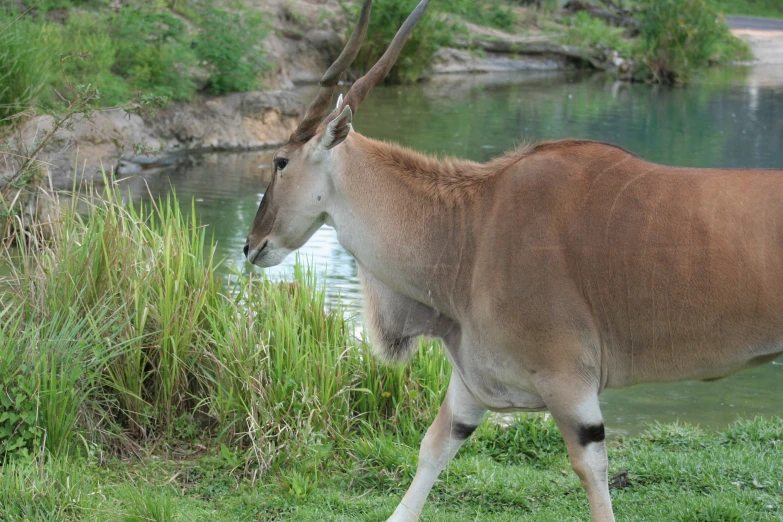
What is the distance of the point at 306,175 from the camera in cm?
394

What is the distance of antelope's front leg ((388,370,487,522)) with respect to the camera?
3.99 meters

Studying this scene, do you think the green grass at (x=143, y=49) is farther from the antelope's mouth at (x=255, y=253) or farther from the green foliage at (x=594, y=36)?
the green foliage at (x=594, y=36)

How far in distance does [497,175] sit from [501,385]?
0.80m

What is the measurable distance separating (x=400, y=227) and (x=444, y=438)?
0.89m

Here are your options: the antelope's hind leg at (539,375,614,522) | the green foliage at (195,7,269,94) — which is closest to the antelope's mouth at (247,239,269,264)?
the antelope's hind leg at (539,375,614,522)

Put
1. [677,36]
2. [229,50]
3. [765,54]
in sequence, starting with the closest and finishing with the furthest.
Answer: [229,50], [677,36], [765,54]

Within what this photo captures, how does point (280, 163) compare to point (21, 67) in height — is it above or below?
above

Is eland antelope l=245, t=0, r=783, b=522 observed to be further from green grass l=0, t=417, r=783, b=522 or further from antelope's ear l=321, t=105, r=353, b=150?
green grass l=0, t=417, r=783, b=522

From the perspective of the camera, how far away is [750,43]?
3091 cm

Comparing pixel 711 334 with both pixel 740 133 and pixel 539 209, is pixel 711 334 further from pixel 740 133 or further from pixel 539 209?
pixel 740 133

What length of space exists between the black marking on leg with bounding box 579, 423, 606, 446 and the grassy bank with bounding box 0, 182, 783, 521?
76cm

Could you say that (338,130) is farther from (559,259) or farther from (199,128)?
(199,128)

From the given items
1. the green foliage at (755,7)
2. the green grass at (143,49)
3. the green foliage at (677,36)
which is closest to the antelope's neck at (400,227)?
the green grass at (143,49)

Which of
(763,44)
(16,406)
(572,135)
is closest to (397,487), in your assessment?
(16,406)
